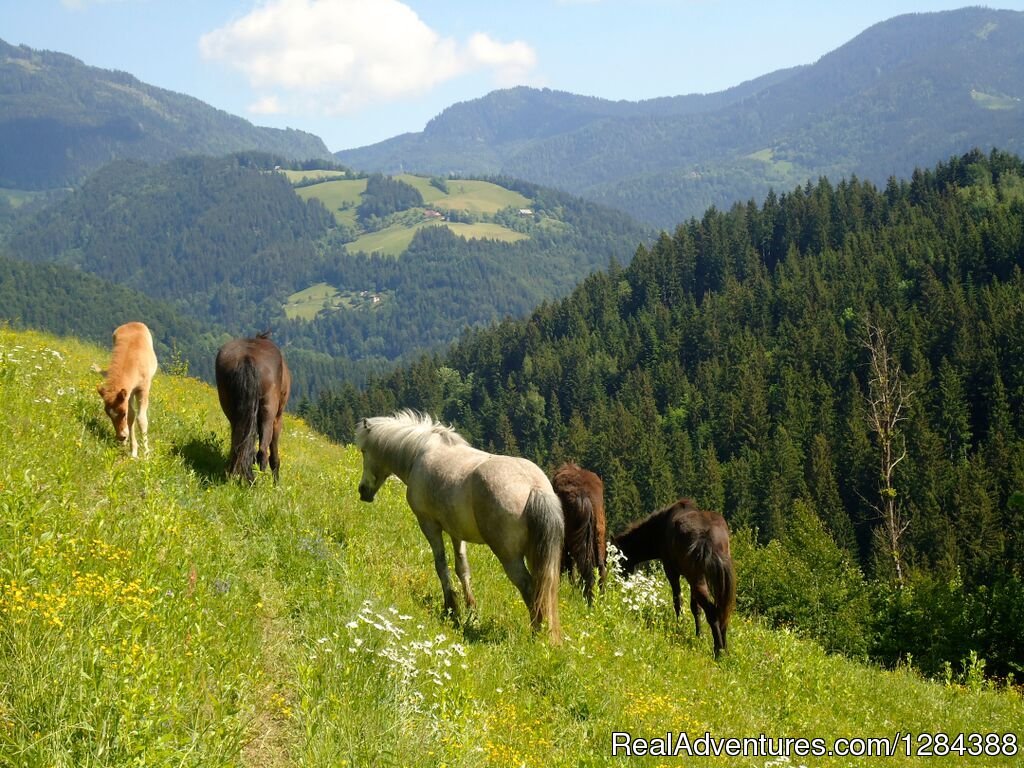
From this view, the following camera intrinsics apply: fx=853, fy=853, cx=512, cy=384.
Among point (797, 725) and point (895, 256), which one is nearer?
point (797, 725)

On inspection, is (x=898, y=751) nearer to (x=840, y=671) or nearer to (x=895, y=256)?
(x=840, y=671)

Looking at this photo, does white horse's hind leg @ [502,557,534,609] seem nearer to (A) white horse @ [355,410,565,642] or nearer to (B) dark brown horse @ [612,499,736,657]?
(A) white horse @ [355,410,565,642]

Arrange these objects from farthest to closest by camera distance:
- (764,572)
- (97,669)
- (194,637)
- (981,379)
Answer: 1. (981,379)
2. (764,572)
3. (194,637)
4. (97,669)

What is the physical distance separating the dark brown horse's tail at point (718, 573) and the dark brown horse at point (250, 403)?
661cm

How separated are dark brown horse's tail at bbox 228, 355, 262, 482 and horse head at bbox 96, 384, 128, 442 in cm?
138

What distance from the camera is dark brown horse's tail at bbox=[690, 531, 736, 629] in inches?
496

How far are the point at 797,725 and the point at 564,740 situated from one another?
354cm

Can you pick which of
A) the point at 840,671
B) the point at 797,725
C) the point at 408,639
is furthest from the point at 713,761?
the point at 840,671

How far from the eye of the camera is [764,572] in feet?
113

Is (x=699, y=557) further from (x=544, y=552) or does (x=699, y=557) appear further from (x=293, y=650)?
(x=293, y=650)

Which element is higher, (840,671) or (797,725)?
(797,725)

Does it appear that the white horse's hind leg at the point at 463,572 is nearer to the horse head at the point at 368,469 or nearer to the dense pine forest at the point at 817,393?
the horse head at the point at 368,469

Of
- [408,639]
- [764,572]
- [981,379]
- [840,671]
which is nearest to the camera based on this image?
[408,639]

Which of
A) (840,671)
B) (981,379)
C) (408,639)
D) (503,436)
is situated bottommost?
(503,436)
